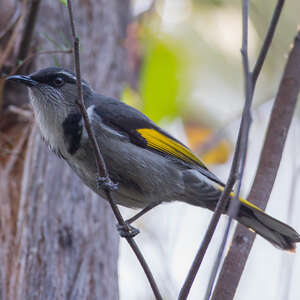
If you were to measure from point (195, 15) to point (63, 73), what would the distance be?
2.75 meters

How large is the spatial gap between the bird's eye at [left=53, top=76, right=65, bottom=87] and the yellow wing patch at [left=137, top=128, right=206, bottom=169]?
588 millimetres

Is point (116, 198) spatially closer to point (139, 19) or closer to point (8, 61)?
point (8, 61)

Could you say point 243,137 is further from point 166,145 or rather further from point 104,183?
point 166,145

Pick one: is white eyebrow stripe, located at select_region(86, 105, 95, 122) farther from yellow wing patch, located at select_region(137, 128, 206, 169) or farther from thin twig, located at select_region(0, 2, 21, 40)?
thin twig, located at select_region(0, 2, 21, 40)

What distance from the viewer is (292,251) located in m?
3.35

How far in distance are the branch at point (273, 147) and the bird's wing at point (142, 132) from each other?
0.63 meters

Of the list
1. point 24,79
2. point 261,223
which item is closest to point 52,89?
point 24,79

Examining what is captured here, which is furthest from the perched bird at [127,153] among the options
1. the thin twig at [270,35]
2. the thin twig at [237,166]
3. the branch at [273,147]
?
the thin twig at [270,35]

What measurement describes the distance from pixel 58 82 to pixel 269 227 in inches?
63.8

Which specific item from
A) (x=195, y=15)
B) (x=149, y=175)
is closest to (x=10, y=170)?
(x=149, y=175)

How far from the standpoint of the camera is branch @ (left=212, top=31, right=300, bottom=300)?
9.30 ft

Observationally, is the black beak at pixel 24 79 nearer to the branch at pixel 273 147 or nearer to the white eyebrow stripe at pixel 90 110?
the white eyebrow stripe at pixel 90 110

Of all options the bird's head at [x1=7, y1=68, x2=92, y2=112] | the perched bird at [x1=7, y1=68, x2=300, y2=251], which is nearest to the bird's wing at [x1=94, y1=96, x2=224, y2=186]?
the perched bird at [x1=7, y1=68, x2=300, y2=251]

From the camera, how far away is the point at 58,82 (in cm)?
354
